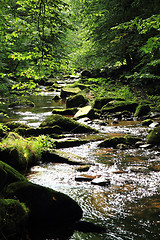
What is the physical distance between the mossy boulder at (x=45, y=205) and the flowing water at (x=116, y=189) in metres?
0.27

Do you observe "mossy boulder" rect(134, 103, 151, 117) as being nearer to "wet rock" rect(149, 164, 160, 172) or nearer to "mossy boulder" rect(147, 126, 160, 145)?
"mossy boulder" rect(147, 126, 160, 145)

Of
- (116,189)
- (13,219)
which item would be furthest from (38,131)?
(13,219)

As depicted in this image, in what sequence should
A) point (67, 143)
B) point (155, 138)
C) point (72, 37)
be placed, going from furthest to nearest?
1. point (72, 37)
2. point (67, 143)
3. point (155, 138)

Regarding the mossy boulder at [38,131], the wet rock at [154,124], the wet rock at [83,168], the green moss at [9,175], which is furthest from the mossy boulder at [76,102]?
the green moss at [9,175]

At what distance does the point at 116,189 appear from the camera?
4445mm

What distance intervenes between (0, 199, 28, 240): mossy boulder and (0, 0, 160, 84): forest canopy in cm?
279

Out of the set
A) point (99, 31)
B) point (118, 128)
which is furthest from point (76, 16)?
point (99, 31)

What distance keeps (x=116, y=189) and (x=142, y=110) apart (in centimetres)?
822

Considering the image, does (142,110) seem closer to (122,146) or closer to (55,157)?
(122,146)

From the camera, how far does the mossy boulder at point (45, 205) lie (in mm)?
3221

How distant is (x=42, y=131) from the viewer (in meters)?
9.20

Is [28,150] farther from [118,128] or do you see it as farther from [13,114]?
[13,114]

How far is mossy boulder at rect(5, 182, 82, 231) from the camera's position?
3.22 m

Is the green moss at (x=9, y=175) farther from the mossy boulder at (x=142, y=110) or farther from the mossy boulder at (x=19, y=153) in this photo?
the mossy boulder at (x=142, y=110)
